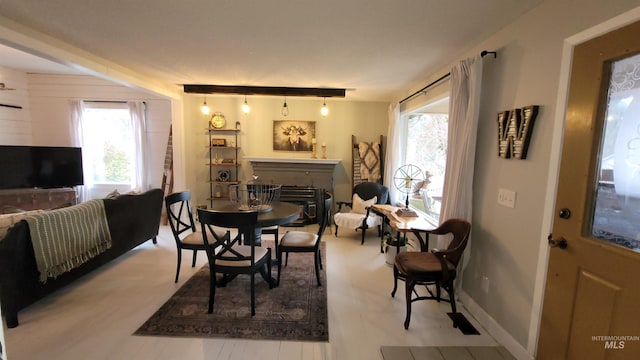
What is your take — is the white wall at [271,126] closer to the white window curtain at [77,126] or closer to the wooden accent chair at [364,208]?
the wooden accent chair at [364,208]

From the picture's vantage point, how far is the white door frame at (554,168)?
144 cm

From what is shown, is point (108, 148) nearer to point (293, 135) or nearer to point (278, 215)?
point (293, 135)

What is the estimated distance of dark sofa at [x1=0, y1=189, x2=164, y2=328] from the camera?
1.99 metres

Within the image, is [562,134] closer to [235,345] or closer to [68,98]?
[235,345]

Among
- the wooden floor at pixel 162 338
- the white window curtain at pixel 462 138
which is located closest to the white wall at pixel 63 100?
the wooden floor at pixel 162 338

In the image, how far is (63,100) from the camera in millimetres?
4883

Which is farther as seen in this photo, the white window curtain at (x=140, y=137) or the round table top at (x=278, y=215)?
the white window curtain at (x=140, y=137)

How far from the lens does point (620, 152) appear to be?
4.22 feet

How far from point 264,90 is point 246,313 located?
3237 mm

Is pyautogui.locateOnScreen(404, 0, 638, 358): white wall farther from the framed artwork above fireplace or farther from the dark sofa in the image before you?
the dark sofa

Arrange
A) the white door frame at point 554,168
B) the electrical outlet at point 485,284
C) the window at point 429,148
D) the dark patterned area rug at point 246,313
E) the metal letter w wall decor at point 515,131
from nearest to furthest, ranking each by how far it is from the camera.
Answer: the white door frame at point 554,168, the metal letter w wall decor at point 515,131, the dark patterned area rug at point 246,313, the electrical outlet at point 485,284, the window at point 429,148

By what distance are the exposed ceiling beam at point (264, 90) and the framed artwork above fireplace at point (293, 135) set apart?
37.1 inches

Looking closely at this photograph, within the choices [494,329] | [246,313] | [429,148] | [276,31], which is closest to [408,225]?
[494,329]

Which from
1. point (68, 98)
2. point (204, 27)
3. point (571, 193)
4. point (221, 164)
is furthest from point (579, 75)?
point (68, 98)
